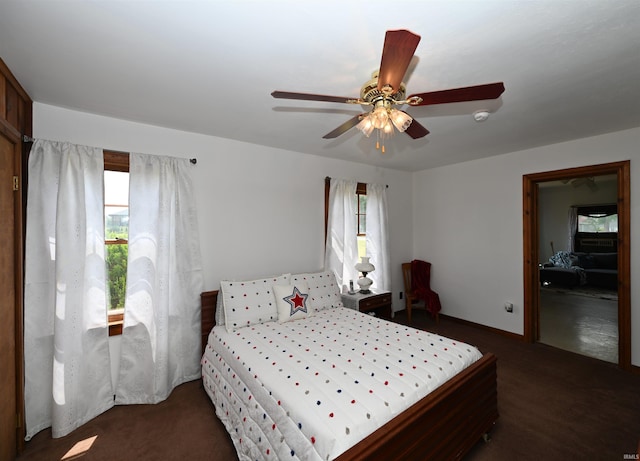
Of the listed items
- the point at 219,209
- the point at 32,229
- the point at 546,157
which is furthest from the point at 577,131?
the point at 32,229

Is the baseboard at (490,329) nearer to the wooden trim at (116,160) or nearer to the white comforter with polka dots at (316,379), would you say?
the white comforter with polka dots at (316,379)

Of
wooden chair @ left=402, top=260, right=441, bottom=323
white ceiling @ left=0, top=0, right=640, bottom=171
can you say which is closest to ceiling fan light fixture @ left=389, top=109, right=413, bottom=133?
white ceiling @ left=0, top=0, right=640, bottom=171

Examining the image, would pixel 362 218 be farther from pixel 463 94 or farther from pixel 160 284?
pixel 463 94

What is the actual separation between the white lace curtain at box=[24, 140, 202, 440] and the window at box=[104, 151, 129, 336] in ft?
0.44

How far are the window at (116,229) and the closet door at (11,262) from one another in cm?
57

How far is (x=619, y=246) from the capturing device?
3064mm

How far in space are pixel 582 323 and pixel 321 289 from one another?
4.19 m

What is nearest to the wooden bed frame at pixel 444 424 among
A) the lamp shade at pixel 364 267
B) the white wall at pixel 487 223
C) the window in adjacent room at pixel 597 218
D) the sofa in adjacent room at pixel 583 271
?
the lamp shade at pixel 364 267

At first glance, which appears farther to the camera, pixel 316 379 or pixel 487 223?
pixel 487 223

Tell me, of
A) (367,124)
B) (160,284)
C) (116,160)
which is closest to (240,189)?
(116,160)

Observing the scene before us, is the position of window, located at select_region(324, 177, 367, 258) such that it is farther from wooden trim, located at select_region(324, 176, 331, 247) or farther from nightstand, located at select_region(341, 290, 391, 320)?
nightstand, located at select_region(341, 290, 391, 320)

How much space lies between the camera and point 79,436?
6.88ft

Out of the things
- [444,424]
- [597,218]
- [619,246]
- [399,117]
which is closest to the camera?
[399,117]

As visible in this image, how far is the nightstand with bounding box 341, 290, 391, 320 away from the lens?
3.60 m
